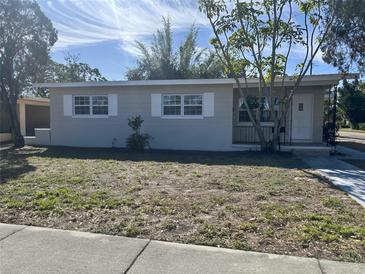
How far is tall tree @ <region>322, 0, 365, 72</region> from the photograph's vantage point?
12809 mm

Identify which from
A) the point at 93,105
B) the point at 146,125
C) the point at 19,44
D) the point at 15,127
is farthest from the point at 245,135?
the point at 19,44

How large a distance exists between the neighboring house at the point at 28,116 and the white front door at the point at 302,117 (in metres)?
15.7

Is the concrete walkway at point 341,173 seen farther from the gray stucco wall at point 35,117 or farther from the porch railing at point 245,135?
the gray stucco wall at point 35,117

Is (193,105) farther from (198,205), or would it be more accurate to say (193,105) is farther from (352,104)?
(352,104)

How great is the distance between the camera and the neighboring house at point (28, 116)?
19.6 m

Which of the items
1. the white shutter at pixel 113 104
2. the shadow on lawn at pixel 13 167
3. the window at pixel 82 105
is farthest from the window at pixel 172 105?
the shadow on lawn at pixel 13 167

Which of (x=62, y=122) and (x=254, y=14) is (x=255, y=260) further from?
(x=62, y=122)

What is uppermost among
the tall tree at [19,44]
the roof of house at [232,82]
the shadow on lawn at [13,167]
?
the tall tree at [19,44]

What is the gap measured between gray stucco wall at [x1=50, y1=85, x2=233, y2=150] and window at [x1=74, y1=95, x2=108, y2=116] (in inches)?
10.3

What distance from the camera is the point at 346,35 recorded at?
15.0 metres

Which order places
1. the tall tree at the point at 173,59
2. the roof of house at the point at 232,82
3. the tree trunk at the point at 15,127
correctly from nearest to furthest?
1. the roof of house at the point at 232,82
2. the tree trunk at the point at 15,127
3. the tall tree at the point at 173,59

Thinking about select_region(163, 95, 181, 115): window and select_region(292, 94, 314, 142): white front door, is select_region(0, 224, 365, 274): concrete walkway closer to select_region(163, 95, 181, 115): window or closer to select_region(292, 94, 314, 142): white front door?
select_region(163, 95, 181, 115): window

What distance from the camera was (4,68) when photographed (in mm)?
14828

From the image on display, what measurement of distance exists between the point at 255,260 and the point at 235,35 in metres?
9.80
